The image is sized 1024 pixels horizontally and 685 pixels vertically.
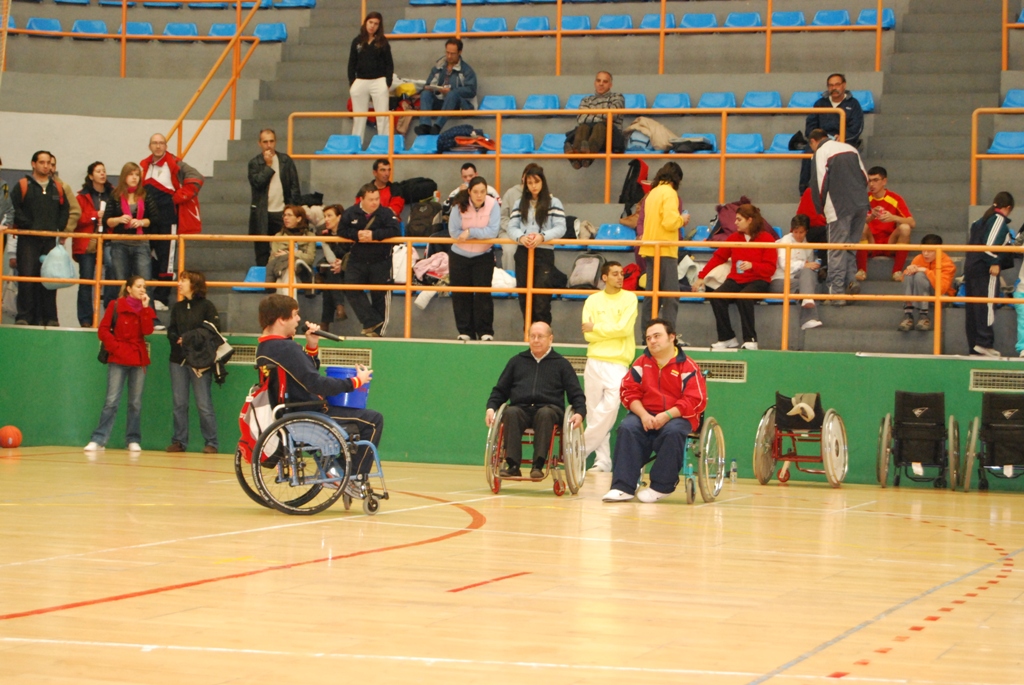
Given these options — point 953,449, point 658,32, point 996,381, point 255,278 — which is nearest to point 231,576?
point 953,449

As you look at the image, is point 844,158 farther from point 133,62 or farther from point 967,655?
point 133,62

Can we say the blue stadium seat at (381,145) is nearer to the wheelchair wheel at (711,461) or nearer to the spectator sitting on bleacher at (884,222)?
the spectator sitting on bleacher at (884,222)

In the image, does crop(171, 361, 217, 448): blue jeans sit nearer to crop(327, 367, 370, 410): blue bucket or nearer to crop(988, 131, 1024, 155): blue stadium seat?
crop(327, 367, 370, 410): blue bucket

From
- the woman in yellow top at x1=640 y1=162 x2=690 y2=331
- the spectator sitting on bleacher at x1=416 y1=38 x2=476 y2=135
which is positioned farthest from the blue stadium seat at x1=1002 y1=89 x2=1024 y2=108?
the spectator sitting on bleacher at x1=416 y1=38 x2=476 y2=135

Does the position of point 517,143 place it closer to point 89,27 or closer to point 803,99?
point 803,99

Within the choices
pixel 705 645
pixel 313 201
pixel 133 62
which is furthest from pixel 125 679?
pixel 133 62

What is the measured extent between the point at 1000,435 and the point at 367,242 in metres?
5.65

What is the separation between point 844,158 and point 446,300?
3.87 m

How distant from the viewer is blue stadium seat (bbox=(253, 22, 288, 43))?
18.1 meters

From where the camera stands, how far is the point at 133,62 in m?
18.4

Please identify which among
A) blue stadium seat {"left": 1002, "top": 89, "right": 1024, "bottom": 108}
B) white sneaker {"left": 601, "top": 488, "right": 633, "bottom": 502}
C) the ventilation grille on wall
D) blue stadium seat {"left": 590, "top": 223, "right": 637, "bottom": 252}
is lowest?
white sneaker {"left": 601, "top": 488, "right": 633, "bottom": 502}

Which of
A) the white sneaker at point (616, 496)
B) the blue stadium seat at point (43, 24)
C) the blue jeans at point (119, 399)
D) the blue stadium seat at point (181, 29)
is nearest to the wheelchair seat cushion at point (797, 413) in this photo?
the white sneaker at point (616, 496)

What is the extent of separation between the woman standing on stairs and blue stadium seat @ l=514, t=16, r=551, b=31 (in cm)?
218

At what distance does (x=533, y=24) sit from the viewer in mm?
17141
